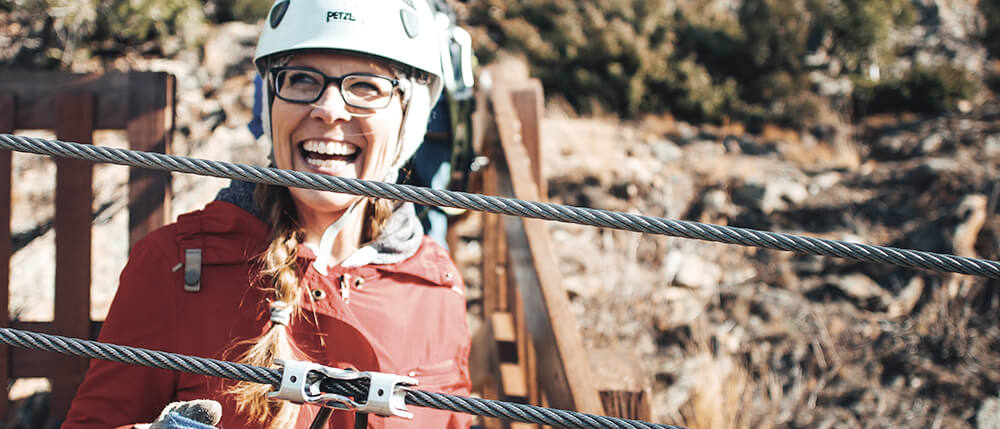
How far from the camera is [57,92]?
232 centimetres

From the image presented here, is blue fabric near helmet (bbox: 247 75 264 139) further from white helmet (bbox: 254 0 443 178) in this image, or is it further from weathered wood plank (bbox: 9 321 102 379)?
weathered wood plank (bbox: 9 321 102 379)

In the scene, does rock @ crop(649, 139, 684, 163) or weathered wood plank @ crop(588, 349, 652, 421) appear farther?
rock @ crop(649, 139, 684, 163)

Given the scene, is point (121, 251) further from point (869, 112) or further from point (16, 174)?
point (869, 112)

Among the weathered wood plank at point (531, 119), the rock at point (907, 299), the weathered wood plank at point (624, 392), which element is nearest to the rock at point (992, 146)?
the rock at point (907, 299)

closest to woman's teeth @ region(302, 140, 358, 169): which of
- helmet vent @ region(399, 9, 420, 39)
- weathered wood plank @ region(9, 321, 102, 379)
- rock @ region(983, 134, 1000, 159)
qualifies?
helmet vent @ region(399, 9, 420, 39)

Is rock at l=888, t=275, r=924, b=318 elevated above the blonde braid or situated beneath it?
situated beneath

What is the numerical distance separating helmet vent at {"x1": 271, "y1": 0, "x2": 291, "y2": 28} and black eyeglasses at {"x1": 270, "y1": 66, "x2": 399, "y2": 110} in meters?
0.16

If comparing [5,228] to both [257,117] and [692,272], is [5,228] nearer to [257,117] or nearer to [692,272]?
[257,117]

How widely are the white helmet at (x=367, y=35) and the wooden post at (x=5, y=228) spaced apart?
1211 millimetres

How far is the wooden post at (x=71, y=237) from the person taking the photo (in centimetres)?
225

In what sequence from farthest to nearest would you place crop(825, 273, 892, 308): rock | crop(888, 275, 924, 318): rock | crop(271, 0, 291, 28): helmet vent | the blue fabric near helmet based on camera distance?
crop(825, 273, 892, 308): rock, crop(888, 275, 924, 318): rock, the blue fabric near helmet, crop(271, 0, 291, 28): helmet vent

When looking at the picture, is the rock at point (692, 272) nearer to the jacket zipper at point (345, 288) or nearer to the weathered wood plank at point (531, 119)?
the weathered wood plank at point (531, 119)

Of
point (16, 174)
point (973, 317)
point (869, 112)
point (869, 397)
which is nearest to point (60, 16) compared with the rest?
point (16, 174)

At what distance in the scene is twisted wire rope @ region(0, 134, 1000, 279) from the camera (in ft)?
3.33
